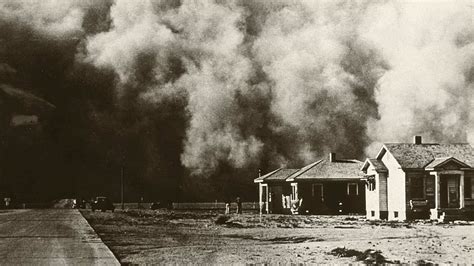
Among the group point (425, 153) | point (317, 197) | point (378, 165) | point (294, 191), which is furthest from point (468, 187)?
point (294, 191)

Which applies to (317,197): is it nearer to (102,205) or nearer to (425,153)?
(425,153)

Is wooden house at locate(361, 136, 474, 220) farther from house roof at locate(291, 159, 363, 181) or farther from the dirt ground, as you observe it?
the dirt ground

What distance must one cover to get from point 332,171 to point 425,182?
66.8 feet

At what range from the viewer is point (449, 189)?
51594 millimetres

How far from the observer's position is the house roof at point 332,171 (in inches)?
2803

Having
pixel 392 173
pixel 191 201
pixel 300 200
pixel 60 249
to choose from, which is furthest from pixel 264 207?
pixel 60 249

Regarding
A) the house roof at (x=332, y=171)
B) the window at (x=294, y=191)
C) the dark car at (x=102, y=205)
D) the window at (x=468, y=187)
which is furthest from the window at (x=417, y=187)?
the dark car at (x=102, y=205)

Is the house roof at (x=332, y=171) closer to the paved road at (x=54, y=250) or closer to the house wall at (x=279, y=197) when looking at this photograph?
the house wall at (x=279, y=197)

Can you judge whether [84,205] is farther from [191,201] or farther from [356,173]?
[356,173]

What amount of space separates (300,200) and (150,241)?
43.3 m

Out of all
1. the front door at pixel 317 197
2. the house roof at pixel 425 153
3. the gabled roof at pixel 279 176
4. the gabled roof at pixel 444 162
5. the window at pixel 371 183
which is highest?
the house roof at pixel 425 153

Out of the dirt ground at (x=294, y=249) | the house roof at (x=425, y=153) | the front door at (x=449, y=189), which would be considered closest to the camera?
the dirt ground at (x=294, y=249)

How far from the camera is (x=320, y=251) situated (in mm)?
22547

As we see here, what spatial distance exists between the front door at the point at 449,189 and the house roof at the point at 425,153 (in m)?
1.78
